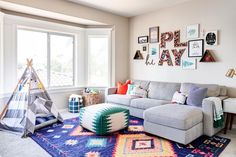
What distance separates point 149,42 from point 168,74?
1057 millimetres

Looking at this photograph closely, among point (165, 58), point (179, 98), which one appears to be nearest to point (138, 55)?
point (165, 58)

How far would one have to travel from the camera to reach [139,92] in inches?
185

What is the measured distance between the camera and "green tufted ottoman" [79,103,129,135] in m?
3.21

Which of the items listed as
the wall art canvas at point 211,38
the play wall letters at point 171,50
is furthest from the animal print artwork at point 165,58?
the wall art canvas at point 211,38

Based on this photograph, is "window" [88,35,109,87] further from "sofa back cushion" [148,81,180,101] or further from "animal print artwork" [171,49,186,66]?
"animal print artwork" [171,49,186,66]

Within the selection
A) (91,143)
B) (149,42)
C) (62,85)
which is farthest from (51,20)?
(91,143)

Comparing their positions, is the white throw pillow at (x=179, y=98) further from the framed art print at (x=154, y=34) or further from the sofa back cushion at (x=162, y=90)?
the framed art print at (x=154, y=34)

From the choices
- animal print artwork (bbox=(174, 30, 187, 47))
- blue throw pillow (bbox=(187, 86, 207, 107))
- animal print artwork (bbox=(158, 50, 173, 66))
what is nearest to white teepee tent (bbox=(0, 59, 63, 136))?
blue throw pillow (bbox=(187, 86, 207, 107))

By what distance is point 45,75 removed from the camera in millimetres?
4863

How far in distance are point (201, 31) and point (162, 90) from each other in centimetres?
157

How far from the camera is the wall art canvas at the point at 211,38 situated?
Result: 12.8 feet

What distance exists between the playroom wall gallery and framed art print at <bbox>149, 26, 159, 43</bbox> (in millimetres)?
107

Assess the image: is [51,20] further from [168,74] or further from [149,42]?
[168,74]

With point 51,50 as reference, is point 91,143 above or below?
below
